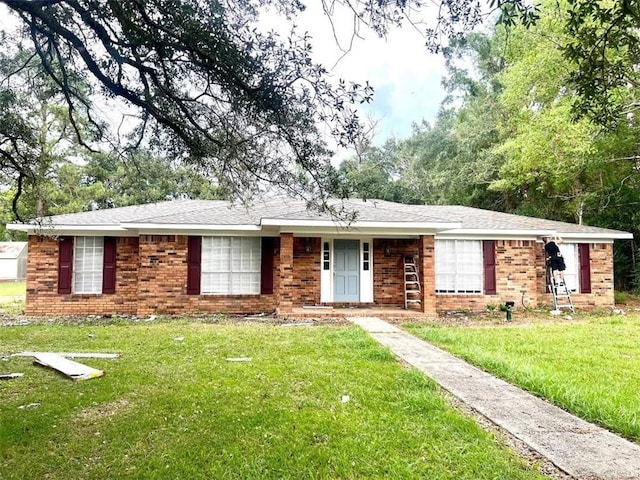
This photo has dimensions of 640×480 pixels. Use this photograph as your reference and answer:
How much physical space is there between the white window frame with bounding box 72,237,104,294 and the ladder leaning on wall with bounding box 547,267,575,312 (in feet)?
43.6

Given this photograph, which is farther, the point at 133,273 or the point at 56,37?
the point at 133,273

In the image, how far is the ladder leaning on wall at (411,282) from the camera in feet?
41.9

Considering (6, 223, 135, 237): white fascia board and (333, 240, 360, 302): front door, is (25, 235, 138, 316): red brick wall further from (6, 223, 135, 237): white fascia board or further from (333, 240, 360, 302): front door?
(333, 240, 360, 302): front door

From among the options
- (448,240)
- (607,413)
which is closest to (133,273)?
(448,240)

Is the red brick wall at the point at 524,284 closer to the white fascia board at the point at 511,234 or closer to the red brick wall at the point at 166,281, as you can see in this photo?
the white fascia board at the point at 511,234

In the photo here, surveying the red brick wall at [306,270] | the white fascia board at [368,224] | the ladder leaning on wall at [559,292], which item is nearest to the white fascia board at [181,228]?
the white fascia board at [368,224]

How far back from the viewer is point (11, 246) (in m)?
33.9

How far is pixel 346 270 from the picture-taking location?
13.0 metres

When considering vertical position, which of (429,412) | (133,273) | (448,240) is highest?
(448,240)

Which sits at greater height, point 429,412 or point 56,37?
point 56,37

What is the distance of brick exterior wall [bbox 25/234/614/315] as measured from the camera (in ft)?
39.1

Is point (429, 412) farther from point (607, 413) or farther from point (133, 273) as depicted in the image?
point (133, 273)

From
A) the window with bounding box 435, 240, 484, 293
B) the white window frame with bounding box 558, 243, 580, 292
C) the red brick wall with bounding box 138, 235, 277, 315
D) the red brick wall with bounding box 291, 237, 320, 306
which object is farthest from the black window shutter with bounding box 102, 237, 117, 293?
the white window frame with bounding box 558, 243, 580, 292

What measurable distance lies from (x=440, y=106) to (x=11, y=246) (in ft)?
113
